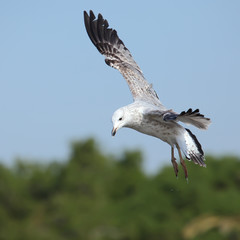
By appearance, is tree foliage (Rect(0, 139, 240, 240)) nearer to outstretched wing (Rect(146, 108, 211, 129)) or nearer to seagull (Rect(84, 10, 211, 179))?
seagull (Rect(84, 10, 211, 179))

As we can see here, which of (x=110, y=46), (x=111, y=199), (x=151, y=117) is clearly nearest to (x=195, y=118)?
(x=151, y=117)

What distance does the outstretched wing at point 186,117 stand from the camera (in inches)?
356

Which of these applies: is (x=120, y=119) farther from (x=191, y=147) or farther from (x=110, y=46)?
(x=110, y=46)

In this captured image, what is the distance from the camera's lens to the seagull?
9.34 metres

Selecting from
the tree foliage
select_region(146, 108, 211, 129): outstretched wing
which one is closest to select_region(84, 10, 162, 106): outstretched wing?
select_region(146, 108, 211, 129): outstretched wing

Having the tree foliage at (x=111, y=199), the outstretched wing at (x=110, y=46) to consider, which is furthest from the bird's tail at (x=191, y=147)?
the tree foliage at (x=111, y=199)

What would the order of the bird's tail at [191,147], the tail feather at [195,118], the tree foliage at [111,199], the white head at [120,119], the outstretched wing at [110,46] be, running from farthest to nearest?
the tree foliage at [111,199]
the outstretched wing at [110,46]
the bird's tail at [191,147]
the white head at [120,119]
the tail feather at [195,118]

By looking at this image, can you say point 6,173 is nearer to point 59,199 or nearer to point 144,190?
point 59,199

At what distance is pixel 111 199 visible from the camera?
37719 mm

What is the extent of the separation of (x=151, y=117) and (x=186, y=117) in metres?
0.59

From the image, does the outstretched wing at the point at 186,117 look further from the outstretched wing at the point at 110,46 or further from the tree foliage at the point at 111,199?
the tree foliage at the point at 111,199

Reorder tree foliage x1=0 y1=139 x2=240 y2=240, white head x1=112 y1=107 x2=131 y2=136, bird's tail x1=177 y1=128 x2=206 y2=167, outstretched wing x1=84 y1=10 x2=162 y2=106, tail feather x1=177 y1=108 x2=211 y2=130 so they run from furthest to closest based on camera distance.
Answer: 1. tree foliage x1=0 y1=139 x2=240 y2=240
2. outstretched wing x1=84 y1=10 x2=162 y2=106
3. bird's tail x1=177 y1=128 x2=206 y2=167
4. white head x1=112 y1=107 x2=131 y2=136
5. tail feather x1=177 y1=108 x2=211 y2=130

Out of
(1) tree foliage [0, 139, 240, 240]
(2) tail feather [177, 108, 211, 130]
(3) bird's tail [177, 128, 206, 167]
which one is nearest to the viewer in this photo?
(2) tail feather [177, 108, 211, 130]

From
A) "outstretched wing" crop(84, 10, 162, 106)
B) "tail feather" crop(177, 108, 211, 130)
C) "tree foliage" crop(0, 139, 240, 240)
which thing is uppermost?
"tree foliage" crop(0, 139, 240, 240)
